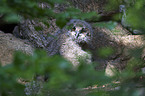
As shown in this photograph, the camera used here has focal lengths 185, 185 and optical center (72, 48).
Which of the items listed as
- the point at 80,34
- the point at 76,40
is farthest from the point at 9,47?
the point at 80,34

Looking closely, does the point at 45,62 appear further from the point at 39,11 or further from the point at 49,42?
the point at 49,42

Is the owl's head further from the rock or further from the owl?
the rock

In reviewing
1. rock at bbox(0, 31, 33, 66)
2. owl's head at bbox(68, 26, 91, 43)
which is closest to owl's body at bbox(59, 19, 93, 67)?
owl's head at bbox(68, 26, 91, 43)

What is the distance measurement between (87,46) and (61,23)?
3692 millimetres

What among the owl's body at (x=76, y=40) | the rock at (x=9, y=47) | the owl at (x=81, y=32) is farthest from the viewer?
the owl at (x=81, y=32)

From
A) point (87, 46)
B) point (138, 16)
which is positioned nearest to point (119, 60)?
point (87, 46)

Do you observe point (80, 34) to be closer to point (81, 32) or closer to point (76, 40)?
point (81, 32)

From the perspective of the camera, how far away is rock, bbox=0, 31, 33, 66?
355 cm

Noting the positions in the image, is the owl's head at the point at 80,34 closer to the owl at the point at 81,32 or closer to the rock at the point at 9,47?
the owl at the point at 81,32

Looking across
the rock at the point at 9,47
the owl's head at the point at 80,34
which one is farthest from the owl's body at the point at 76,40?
the rock at the point at 9,47

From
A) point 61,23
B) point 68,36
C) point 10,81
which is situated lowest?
point 68,36

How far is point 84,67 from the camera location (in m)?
0.69

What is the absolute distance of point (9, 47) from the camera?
3.85 meters

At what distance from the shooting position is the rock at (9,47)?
3553 millimetres
